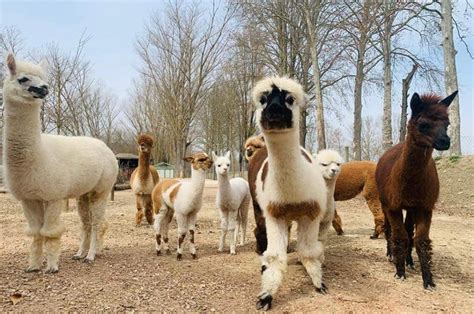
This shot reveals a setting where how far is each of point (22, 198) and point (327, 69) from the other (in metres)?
17.9

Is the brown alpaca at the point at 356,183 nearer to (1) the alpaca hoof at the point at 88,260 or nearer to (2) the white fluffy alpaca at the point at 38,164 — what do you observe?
(1) the alpaca hoof at the point at 88,260

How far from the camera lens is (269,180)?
14.2ft

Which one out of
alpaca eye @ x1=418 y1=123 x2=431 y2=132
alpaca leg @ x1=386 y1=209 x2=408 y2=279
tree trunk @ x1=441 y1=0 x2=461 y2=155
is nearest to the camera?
alpaca eye @ x1=418 y1=123 x2=431 y2=132

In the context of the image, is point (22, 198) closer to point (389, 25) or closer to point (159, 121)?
point (389, 25)

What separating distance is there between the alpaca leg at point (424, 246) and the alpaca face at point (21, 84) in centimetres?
465

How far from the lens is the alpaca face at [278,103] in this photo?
3809 mm

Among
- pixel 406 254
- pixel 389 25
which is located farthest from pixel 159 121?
pixel 406 254

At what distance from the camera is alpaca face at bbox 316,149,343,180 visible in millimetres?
5668

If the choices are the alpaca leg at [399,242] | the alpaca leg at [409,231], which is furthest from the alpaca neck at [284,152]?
the alpaca leg at [409,231]

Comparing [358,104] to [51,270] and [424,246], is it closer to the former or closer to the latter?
[424,246]

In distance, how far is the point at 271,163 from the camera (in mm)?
4199

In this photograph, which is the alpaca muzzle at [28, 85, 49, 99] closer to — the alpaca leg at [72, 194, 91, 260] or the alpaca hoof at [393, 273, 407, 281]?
the alpaca leg at [72, 194, 91, 260]

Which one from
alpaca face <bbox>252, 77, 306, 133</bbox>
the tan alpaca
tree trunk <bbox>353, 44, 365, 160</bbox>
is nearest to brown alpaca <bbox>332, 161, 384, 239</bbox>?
the tan alpaca

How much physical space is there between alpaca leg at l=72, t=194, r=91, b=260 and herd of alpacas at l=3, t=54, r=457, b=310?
0.05 ft
